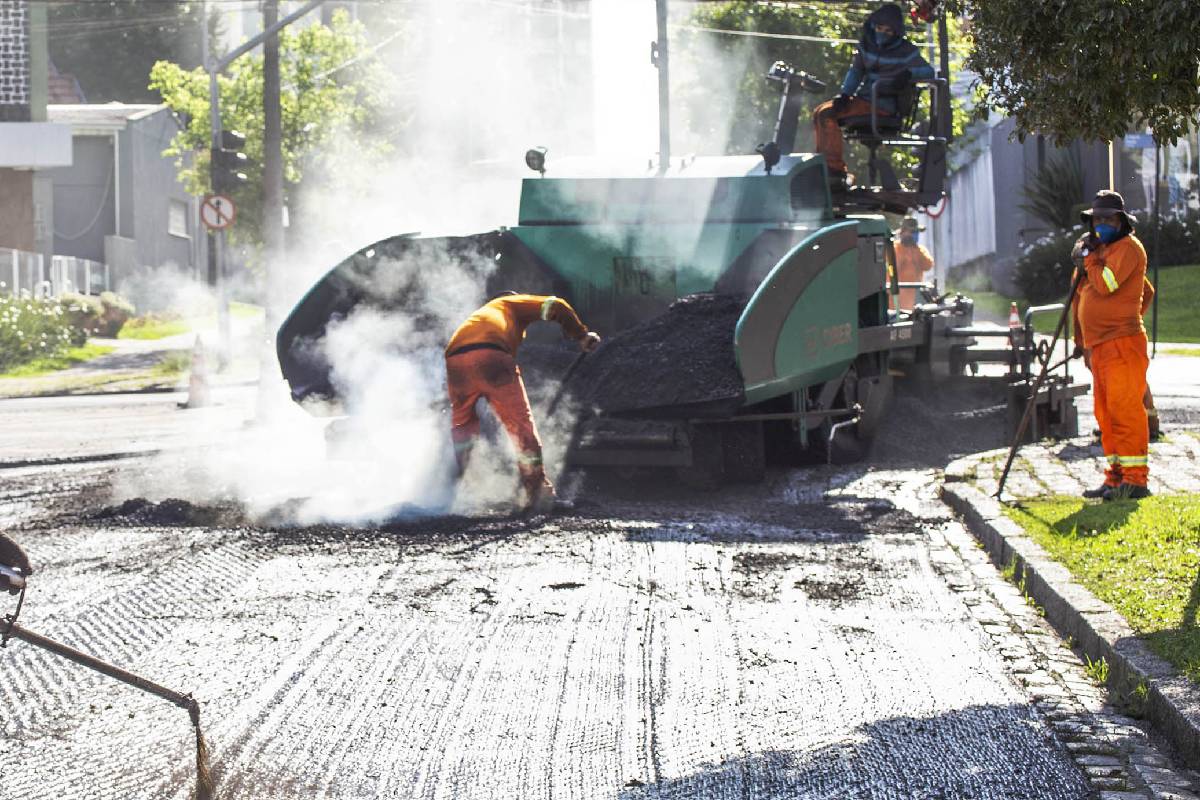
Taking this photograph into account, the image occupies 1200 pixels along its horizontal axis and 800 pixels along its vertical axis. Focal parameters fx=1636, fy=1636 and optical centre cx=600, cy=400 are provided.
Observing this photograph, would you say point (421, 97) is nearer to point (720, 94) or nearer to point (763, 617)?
point (720, 94)

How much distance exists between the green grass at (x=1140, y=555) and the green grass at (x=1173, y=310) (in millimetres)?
15821

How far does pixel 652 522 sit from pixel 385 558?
1.86 m

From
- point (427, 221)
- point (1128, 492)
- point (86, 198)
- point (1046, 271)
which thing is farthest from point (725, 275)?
point (86, 198)

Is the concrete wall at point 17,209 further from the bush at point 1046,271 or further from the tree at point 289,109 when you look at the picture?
the bush at point 1046,271

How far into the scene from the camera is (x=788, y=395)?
11.2 m

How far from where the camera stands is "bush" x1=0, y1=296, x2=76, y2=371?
2830cm

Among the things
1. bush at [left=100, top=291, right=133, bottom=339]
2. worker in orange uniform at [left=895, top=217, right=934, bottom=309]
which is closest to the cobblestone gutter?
worker in orange uniform at [left=895, top=217, right=934, bottom=309]

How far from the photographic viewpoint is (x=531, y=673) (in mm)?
5766

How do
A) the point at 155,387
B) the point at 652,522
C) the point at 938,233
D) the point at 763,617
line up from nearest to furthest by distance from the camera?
the point at 763,617, the point at 652,522, the point at 155,387, the point at 938,233

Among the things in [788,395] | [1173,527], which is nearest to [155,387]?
[788,395]

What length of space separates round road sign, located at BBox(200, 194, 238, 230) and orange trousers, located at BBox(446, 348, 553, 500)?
11.9 meters

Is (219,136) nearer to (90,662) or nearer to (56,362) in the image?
(56,362)

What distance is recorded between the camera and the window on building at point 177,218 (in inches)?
1832

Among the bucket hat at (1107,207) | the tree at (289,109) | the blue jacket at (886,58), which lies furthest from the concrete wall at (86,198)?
the bucket hat at (1107,207)
